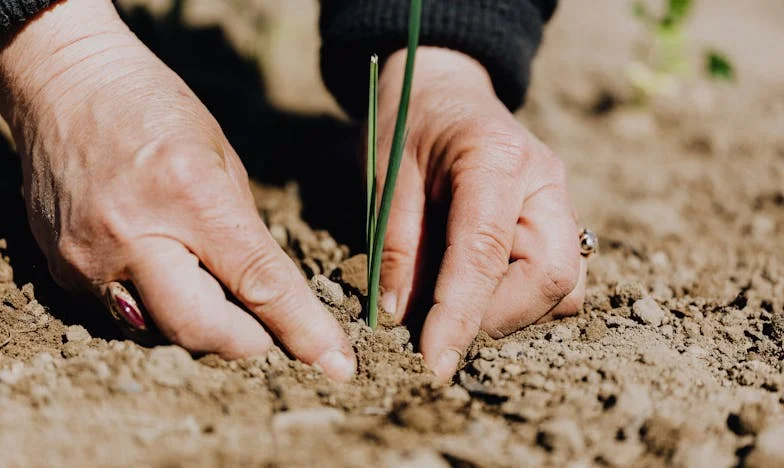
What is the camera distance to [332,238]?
68.2 inches

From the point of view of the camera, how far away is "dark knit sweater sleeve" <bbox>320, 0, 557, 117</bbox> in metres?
1.76

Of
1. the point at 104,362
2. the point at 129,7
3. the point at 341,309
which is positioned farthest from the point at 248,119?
the point at 104,362

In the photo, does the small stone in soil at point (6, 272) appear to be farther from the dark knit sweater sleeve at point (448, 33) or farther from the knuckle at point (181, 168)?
the dark knit sweater sleeve at point (448, 33)

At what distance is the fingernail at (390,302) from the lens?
1.37 metres

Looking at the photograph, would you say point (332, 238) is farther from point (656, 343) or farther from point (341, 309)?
point (656, 343)

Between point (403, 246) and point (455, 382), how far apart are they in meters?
0.33

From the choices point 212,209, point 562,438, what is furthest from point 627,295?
point 212,209

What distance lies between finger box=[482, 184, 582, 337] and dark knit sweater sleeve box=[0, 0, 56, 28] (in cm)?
98

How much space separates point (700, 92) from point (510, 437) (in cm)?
261

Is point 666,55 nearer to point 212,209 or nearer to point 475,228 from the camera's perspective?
point 475,228

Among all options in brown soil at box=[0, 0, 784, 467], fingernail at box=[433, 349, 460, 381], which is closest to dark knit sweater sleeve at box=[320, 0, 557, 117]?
brown soil at box=[0, 0, 784, 467]

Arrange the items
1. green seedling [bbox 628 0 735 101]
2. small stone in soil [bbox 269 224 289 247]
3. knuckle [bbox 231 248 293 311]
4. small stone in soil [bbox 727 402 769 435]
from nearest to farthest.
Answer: small stone in soil [bbox 727 402 769 435] < knuckle [bbox 231 248 293 311] < small stone in soil [bbox 269 224 289 247] < green seedling [bbox 628 0 735 101]

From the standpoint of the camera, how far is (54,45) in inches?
51.7

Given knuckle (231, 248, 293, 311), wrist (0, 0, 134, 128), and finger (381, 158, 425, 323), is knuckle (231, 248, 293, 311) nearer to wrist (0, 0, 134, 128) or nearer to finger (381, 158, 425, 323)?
finger (381, 158, 425, 323)
